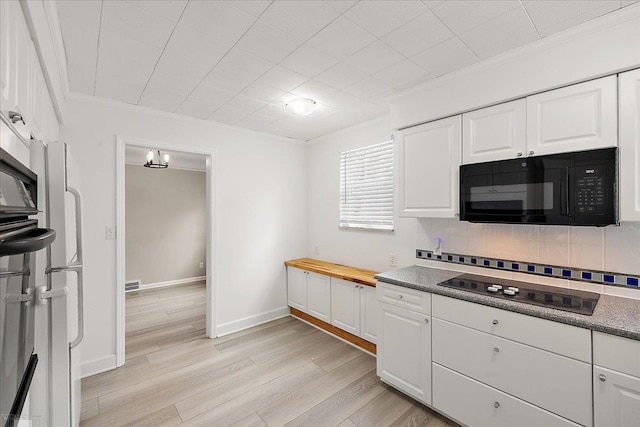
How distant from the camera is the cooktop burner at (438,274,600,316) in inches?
64.7

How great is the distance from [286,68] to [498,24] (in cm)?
131

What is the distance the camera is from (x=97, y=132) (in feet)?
8.64

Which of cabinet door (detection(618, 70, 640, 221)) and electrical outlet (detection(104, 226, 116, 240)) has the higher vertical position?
cabinet door (detection(618, 70, 640, 221))

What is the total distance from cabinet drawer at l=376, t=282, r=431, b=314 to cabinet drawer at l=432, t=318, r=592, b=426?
13 centimetres

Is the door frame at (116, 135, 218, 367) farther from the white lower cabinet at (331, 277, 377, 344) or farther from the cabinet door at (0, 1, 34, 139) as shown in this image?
the cabinet door at (0, 1, 34, 139)

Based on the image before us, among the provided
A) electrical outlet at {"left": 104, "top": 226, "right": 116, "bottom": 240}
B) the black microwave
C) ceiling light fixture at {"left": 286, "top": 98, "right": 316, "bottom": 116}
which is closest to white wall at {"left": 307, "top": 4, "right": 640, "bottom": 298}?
the black microwave

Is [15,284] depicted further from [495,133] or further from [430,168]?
[495,133]

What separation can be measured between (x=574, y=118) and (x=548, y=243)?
2.74ft

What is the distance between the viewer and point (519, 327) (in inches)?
65.2

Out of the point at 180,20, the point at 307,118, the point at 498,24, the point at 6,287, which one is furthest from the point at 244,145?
the point at 6,287

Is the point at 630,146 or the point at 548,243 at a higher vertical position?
the point at 630,146

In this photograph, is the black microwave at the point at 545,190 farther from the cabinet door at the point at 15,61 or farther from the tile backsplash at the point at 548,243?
the cabinet door at the point at 15,61

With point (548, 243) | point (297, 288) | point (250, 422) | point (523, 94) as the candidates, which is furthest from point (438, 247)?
point (250, 422)

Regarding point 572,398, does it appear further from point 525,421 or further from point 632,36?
point 632,36
